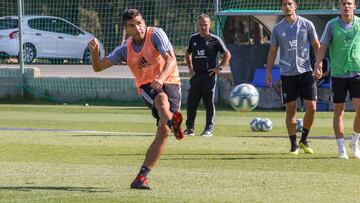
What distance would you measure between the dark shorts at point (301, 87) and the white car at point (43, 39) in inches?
637

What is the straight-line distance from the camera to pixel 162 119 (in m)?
10.5

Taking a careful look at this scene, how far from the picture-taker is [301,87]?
558 inches

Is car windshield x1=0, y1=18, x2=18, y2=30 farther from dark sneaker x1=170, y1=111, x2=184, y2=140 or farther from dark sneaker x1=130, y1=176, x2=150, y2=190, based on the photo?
dark sneaker x1=170, y1=111, x2=184, y2=140

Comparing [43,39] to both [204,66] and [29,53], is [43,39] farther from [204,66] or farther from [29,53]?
[204,66]

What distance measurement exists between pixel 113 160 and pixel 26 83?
48.8 ft

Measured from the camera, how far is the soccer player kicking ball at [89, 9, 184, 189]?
10.5m

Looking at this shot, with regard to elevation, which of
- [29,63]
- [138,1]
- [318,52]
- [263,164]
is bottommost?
[29,63]

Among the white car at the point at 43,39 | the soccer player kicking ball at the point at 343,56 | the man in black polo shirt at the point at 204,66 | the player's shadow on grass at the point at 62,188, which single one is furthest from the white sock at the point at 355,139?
the white car at the point at 43,39

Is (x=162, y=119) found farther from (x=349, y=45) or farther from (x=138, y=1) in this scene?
(x=138, y=1)

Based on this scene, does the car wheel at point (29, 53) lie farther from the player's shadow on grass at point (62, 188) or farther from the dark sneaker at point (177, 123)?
the dark sneaker at point (177, 123)

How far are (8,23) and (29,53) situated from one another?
1.78 metres

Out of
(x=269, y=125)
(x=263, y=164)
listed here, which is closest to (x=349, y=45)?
(x=263, y=164)

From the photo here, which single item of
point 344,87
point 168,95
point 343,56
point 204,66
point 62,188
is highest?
point 168,95

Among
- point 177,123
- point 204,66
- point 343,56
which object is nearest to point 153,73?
point 177,123
